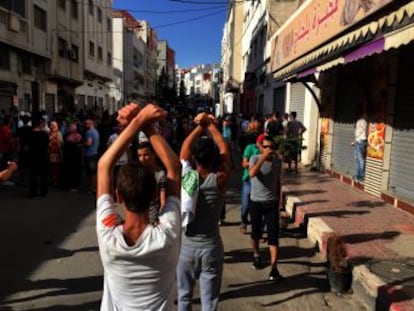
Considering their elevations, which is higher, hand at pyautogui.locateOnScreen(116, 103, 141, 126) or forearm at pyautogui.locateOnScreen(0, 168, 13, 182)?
hand at pyautogui.locateOnScreen(116, 103, 141, 126)

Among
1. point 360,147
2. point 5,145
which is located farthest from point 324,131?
point 5,145

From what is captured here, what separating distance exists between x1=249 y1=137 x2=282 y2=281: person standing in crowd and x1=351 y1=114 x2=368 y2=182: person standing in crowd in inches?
212

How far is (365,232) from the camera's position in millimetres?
7160

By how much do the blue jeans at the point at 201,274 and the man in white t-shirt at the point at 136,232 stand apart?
50.7 inches

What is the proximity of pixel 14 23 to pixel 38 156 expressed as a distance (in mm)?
14430

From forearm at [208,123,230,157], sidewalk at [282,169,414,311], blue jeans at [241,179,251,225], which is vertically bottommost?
sidewalk at [282,169,414,311]

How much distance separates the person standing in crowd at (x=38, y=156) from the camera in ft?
34.6

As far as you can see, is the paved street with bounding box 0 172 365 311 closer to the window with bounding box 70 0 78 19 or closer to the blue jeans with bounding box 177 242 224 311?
the blue jeans with bounding box 177 242 224 311

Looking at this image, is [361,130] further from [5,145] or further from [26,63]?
[26,63]

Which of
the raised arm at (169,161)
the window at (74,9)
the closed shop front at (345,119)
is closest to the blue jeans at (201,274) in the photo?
the raised arm at (169,161)

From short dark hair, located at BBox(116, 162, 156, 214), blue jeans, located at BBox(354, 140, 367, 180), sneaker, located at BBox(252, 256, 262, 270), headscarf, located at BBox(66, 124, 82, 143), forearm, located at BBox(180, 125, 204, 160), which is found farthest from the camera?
headscarf, located at BBox(66, 124, 82, 143)

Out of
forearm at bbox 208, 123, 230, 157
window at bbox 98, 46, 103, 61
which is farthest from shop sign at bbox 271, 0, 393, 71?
window at bbox 98, 46, 103, 61

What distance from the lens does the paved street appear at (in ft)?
16.2

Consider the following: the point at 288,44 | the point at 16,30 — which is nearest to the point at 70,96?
the point at 16,30
